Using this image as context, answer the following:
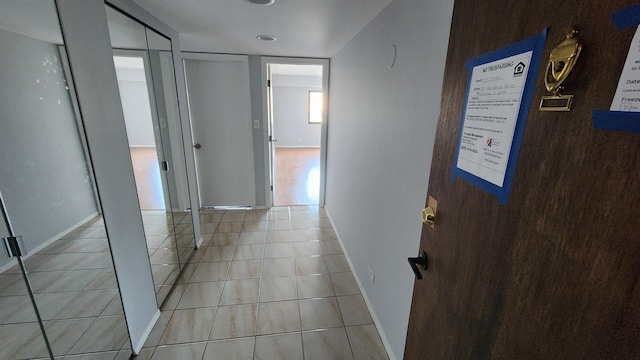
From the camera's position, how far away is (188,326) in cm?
182

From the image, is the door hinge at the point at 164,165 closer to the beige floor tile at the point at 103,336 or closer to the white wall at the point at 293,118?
the beige floor tile at the point at 103,336

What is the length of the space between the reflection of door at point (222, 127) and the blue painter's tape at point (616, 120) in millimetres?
3513

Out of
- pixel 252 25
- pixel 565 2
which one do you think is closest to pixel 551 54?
pixel 565 2

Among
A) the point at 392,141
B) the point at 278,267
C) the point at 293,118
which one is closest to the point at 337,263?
the point at 278,267

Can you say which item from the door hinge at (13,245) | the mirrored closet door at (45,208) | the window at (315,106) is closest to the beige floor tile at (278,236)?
the mirrored closet door at (45,208)

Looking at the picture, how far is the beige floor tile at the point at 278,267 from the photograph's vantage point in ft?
7.94

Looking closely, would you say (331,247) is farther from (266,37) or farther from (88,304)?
(266,37)

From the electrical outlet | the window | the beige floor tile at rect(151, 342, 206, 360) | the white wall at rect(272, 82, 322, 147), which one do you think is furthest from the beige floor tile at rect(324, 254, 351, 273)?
the white wall at rect(272, 82, 322, 147)

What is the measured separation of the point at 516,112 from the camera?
1.75 ft

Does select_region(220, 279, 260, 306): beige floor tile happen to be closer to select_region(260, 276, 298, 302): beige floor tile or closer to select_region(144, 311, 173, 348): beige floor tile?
select_region(260, 276, 298, 302): beige floor tile

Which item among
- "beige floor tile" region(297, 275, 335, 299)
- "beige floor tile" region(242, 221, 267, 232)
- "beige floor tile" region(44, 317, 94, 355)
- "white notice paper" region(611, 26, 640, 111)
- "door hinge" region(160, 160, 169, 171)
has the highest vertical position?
"white notice paper" region(611, 26, 640, 111)

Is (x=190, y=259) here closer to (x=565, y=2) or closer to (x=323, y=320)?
(x=323, y=320)

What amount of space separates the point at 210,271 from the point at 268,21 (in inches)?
88.8

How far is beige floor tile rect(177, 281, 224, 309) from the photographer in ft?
6.64
